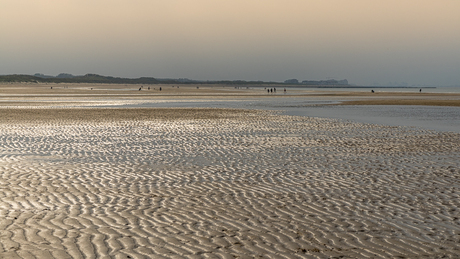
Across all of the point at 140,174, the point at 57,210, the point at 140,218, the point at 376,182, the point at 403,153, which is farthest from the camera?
the point at 403,153

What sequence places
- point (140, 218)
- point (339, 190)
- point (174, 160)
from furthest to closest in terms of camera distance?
1. point (174, 160)
2. point (339, 190)
3. point (140, 218)

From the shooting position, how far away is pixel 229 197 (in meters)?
9.58

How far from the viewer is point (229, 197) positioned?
9.58 meters

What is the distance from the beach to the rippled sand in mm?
29

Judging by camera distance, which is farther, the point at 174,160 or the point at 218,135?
the point at 218,135

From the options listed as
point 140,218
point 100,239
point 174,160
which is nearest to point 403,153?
point 174,160

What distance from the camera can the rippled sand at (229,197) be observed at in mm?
6511

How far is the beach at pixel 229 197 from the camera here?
6.50 meters

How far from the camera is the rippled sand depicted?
256 inches

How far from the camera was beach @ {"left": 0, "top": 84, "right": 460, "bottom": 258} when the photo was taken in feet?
21.3

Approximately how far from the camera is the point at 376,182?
36.8 feet

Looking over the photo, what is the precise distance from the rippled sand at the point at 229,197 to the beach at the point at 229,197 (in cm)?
3

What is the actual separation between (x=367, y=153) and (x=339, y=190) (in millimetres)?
6080

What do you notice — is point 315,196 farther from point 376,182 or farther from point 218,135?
point 218,135
